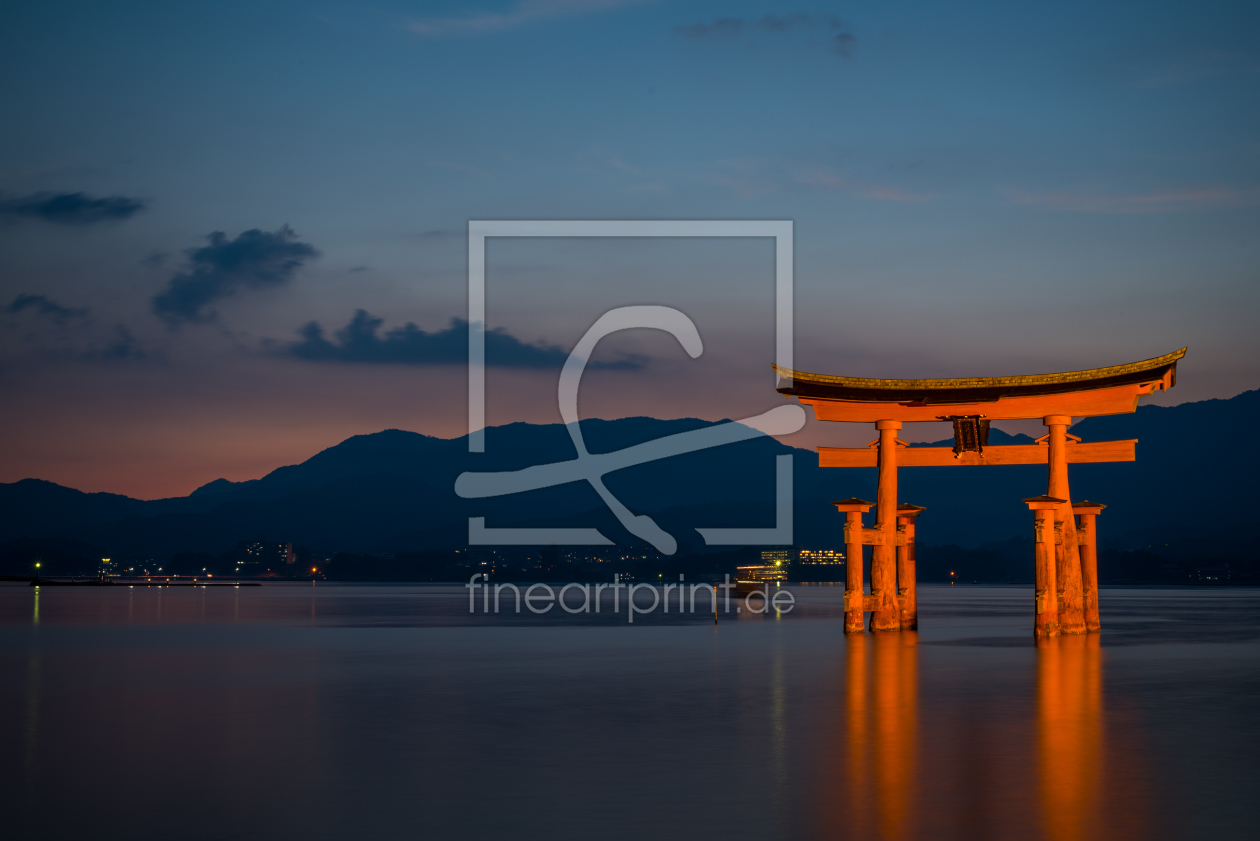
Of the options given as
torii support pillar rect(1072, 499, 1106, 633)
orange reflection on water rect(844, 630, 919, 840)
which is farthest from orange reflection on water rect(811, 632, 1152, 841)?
torii support pillar rect(1072, 499, 1106, 633)

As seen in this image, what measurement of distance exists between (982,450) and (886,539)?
393cm

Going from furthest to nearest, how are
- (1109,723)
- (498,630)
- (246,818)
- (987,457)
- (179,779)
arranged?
(498,630) < (987,457) < (1109,723) < (179,779) < (246,818)

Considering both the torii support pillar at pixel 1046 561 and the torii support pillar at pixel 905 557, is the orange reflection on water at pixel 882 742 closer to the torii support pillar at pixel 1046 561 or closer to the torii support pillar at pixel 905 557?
the torii support pillar at pixel 1046 561

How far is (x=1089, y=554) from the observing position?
33.0 metres

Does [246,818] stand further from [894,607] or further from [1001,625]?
[1001,625]

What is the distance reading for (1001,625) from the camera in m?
48.5

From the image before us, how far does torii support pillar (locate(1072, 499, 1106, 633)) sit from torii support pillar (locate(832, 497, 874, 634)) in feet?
20.5

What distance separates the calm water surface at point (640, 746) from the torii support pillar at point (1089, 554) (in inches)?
141

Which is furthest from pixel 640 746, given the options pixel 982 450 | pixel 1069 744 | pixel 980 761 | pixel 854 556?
pixel 982 450

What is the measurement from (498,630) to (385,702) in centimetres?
2810

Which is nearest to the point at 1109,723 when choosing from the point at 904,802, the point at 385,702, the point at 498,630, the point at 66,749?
the point at 904,802

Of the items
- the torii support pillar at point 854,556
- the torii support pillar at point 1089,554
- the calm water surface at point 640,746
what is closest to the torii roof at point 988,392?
the torii support pillar at point 854,556

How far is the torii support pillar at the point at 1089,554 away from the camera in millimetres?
32562

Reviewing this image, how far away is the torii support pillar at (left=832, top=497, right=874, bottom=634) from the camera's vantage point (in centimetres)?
3070
